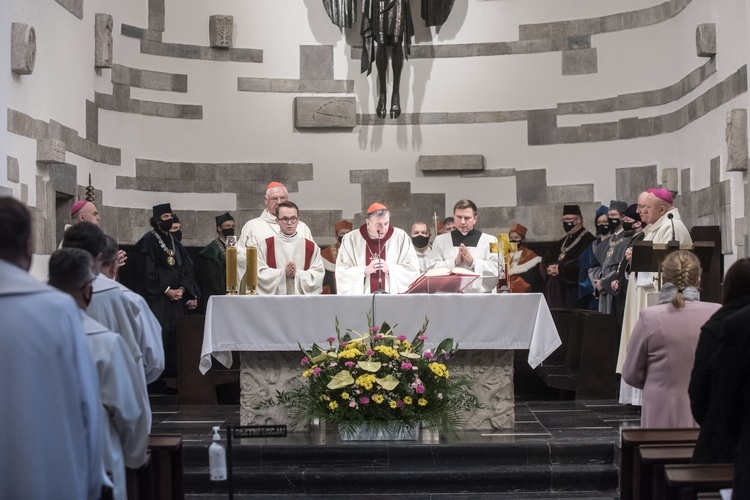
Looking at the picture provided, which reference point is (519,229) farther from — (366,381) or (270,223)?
(366,381)

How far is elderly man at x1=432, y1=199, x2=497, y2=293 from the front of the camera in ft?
23.5

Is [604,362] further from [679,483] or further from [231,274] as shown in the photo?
[679,483]

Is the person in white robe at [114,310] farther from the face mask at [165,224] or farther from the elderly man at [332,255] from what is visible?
the elderly man at [332,255]

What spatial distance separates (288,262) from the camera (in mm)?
7551

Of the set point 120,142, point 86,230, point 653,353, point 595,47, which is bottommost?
point 653,353

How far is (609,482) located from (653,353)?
1.53 meters

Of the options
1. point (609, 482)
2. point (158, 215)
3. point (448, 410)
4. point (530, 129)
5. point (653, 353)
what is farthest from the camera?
point (530, 129)

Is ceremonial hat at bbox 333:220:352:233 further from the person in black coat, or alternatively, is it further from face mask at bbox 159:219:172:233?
the person in black coat

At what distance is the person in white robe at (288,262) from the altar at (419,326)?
0.94 metres

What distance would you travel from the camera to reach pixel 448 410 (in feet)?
20.4

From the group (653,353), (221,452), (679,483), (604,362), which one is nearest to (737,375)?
(679,483)

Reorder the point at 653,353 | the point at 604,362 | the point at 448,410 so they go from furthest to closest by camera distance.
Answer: the point at 604,362
the point at 448,410
the point at 653,353

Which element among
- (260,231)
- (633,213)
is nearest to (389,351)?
(260,231)

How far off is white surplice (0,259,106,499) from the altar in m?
3.78
